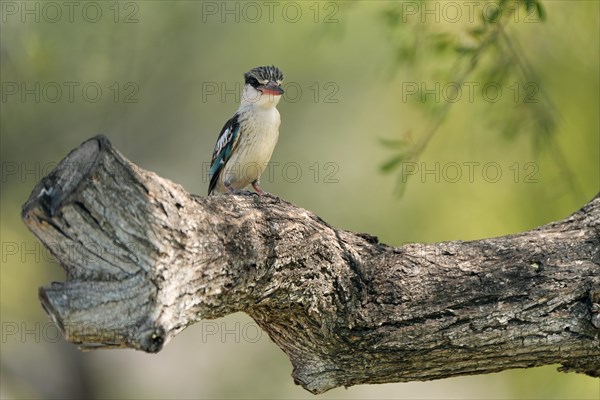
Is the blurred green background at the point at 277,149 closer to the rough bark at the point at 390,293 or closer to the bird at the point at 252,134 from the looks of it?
the bird at the point at 252,134

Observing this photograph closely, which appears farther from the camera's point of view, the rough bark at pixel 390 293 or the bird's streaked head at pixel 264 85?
the bird's streaked head at pixel 264 85

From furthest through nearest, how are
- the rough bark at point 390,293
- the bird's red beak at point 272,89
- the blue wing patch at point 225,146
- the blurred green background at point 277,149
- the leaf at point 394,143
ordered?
the blurred green background at point 277,149, the blue wing patch at point 225,146, the bird's red beak at point 272,89, the leaf at point 394,143, the rough bark at point 390,293

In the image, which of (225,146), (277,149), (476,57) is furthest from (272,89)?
(277,149)

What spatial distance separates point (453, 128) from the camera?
7.49 m

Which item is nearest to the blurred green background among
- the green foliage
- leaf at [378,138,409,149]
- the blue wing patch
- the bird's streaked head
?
the green foliage

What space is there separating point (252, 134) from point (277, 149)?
4.40 m

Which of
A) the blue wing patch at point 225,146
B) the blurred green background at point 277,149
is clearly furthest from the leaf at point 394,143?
the blurred green background at point 277,149

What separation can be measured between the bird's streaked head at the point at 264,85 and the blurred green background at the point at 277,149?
1275 millimetres

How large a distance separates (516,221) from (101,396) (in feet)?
17.0

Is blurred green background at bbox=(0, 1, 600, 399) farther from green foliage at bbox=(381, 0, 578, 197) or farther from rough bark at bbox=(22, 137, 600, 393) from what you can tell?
rough bark at bbox=(22, 137, 600, 393)

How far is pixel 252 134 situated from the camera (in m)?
5.12

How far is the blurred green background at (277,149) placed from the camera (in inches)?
256

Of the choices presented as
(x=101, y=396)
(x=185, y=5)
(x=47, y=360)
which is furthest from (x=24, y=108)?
(x=101, y=396)

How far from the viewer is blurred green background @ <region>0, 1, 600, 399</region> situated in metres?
6.50
